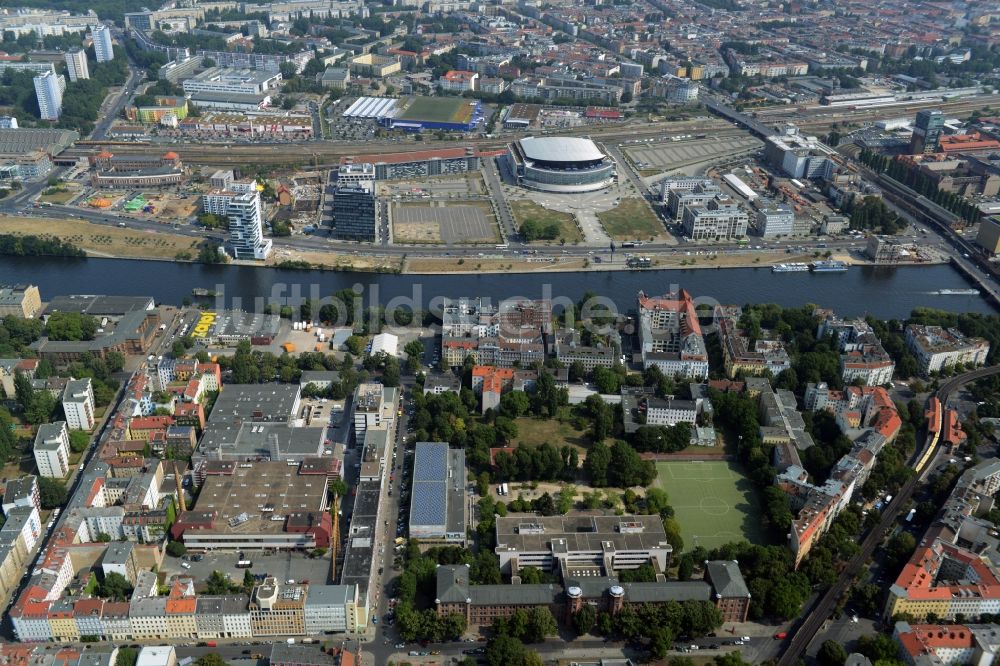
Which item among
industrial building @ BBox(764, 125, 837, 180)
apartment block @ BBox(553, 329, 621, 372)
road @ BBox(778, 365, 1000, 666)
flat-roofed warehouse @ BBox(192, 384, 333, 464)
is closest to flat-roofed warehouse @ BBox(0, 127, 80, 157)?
flat-roofed warehouse @ BBox(192, 384, 333, 464)

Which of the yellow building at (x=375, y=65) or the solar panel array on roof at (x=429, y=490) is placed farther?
the yellow building at (x=375, y=65)

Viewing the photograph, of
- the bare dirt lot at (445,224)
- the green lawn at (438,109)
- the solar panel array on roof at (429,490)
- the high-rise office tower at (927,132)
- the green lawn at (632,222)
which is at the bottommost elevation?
the bare dirt lot at (445,224)

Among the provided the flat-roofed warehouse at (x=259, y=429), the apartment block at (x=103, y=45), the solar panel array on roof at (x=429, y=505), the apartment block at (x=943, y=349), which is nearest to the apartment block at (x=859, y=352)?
the apartment block at (x=943, y=349)

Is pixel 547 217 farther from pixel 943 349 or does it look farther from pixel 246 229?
pixel 943 349

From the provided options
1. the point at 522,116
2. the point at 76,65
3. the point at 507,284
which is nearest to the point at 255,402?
the point at 507,284

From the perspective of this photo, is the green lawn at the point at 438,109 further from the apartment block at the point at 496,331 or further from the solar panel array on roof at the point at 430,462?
the solar panel array on roof at the point at 430,462

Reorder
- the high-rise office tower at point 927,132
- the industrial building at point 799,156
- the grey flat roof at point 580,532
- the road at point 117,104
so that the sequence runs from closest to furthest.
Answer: the grey flat roof at point 580,532
the industrial building at point 799,156
the high-rise office tower at point 927,132
the road at point 117,104

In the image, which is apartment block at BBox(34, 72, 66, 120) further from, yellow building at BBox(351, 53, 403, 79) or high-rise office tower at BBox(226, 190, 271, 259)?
high-rise office tower at BBox(226, 190, 271, 259)
